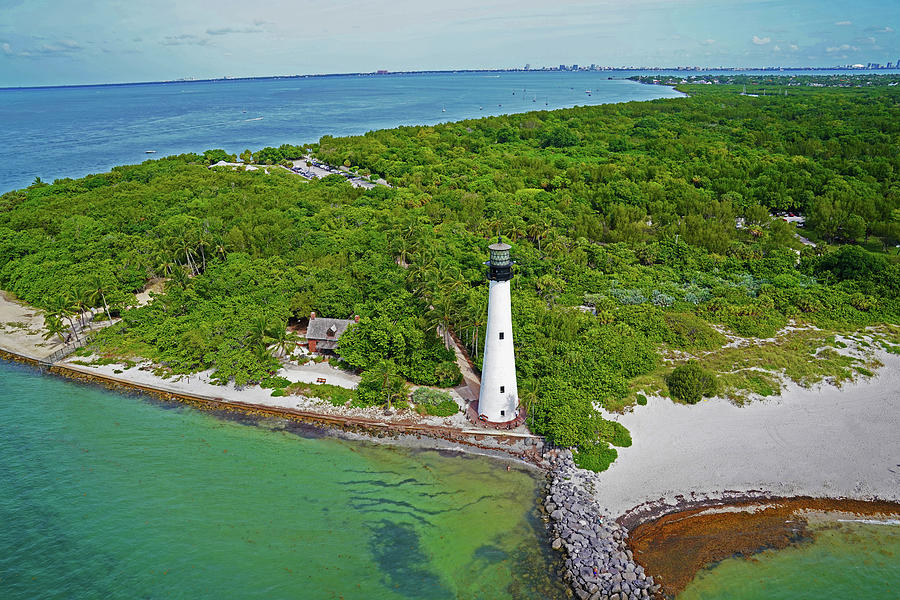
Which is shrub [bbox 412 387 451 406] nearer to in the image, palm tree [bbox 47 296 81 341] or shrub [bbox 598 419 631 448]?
shrub [bbox 598 419 631 448]

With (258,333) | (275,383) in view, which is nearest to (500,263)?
(275,383)

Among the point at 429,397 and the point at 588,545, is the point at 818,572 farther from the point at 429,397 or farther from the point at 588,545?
the point at 429,397

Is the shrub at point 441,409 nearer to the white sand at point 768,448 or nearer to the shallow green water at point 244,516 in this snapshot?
the shallow green water at point 244,516

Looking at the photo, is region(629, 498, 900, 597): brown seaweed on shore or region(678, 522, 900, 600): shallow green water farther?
region(629, 498, 900, 597): brown seaweed on shore

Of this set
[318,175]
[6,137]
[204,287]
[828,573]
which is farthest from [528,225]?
[6,137]

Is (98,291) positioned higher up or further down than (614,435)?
higher up

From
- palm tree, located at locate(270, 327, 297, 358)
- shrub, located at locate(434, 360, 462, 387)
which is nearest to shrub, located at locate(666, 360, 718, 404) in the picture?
shrub, located at locate(434, 360, 462, 387)

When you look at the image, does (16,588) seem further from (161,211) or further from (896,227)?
(896,227)
